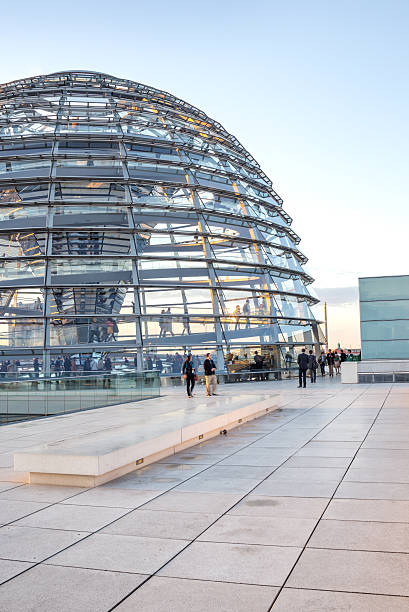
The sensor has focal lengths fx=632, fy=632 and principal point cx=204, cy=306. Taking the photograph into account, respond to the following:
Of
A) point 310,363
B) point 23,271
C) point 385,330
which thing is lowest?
point 310,363

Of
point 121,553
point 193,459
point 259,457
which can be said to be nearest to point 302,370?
point 259,457

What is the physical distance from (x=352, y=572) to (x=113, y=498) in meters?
3.42

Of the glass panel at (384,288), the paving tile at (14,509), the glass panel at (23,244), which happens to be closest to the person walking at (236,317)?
the glass panel at (384,288)

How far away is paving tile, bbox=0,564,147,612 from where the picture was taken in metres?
4.27

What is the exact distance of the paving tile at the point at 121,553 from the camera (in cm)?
502

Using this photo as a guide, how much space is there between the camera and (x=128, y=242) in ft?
93.2

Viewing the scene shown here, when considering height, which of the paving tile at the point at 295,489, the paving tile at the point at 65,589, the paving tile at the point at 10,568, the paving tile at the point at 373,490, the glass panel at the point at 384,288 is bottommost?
the paving tile at the point at 65,589

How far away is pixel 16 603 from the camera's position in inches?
170

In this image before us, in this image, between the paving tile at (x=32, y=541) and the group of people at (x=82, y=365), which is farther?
the group of people at (x=82, y=365)

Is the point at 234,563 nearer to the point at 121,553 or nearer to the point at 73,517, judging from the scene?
the point at 121,553

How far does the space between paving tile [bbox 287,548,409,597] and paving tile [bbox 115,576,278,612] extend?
0.36 m

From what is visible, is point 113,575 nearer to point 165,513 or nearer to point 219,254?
point 165,513

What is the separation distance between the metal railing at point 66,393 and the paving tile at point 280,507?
10.5 meters

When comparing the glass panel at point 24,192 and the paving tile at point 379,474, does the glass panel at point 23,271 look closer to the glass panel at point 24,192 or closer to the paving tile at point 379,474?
the glass panel at point 24,192
